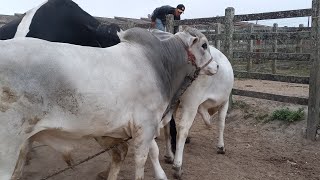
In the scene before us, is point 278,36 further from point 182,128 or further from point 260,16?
point 182,128

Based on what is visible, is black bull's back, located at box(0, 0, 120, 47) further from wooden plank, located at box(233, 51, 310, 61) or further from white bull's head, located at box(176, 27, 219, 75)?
wooden plank, located at box(233, 51, 310, 61)

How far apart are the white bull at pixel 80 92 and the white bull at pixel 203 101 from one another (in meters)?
0.77

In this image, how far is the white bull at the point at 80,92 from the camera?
9.03ft

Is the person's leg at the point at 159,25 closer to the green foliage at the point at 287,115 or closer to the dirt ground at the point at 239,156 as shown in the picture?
the dirt ground at the point at 239,156

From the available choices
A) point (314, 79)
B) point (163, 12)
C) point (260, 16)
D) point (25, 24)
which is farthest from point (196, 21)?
point (25, 24)

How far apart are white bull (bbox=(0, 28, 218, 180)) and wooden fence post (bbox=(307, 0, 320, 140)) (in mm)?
2750

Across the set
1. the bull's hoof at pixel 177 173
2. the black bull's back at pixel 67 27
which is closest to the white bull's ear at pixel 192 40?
the black bull's back at pixel 67 27

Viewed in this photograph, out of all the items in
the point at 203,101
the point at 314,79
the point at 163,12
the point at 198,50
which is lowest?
the point at 203,101

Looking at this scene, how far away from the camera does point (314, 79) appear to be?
5797 mm

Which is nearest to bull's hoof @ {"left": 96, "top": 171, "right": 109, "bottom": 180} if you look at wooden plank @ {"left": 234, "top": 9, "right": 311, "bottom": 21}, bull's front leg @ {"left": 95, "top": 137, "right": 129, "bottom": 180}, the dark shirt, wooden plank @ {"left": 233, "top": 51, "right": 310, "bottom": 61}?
bull's front leg @ {"left": 95, "top": 137, "right": 129, "bottom": 180}

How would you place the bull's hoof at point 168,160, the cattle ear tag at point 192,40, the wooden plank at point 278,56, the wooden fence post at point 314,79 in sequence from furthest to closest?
the wooden plank at point 278,56
the wooden fence post at point 314,79
the bull's hoof at point 168,160
the cattle ear tag at point 192,40

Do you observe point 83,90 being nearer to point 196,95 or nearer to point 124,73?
point 124,73

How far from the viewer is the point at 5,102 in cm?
271

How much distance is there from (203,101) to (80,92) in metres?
2.40
